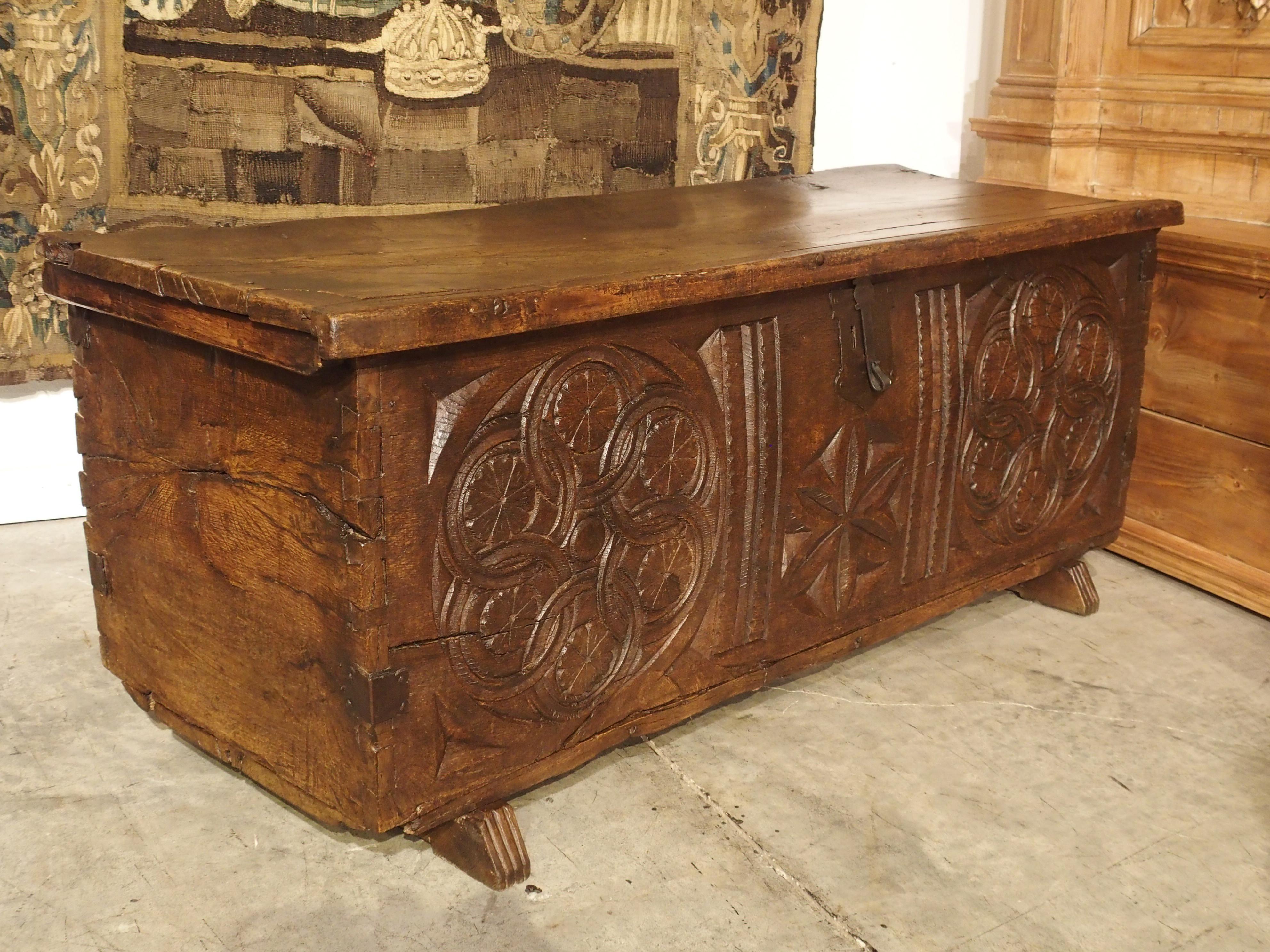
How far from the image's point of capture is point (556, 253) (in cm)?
192

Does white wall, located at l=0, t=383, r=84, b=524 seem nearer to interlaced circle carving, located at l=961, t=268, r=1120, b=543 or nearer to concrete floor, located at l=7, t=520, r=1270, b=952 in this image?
concrete floor, located at l=7, t=520, r=1270, b=952

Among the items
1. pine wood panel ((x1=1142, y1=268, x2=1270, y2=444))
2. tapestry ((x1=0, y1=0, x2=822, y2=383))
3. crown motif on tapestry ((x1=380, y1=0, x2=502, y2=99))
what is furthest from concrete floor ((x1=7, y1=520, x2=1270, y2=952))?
crown motif on tapestry ((x1=380, y1=0, x2=502, y2=99))

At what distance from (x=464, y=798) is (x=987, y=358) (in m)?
1.19

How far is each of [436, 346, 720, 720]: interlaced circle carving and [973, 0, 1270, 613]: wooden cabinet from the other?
1360mm

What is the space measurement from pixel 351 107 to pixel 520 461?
1.58 metres

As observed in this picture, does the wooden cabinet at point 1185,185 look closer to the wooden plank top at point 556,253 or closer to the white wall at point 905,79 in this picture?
the wooden plank top at point 556,253

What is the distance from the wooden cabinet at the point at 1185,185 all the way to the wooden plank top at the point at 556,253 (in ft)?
1.14

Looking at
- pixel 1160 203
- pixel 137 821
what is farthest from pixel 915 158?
pixel 137 821

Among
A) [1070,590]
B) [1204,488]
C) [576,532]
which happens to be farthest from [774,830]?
[1204,488]

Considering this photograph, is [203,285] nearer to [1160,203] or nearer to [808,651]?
[808,651]

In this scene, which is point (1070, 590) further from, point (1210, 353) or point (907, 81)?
point (907, 81)

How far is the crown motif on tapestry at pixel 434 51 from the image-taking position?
9.78ft

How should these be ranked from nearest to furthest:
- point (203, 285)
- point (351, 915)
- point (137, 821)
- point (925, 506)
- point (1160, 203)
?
point (203, 285)
point (351, 915)
point (137, 821)
point (925, 506)
point (1160, 203)

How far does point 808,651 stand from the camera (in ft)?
7.11
